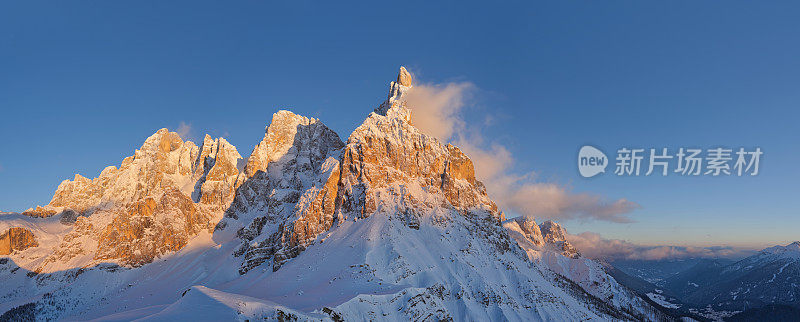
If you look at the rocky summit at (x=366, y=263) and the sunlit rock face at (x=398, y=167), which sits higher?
the sunlit rock face at (x=398, y=167)

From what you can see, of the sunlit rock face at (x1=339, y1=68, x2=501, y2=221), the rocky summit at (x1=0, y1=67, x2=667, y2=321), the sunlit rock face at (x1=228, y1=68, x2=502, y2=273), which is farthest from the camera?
the sunlit rock face at (x1=339, y1=68, x2=501, y2=221)

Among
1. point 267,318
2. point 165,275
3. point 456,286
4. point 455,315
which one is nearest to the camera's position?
point 267,318

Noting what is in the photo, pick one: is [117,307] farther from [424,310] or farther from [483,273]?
[483,273]

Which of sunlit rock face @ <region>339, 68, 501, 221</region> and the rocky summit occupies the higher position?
sunlit rock face @ <region>339, 68, 501, 221</region>

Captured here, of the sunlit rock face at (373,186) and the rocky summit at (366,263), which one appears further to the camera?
the sunlit rock face at (373,186)

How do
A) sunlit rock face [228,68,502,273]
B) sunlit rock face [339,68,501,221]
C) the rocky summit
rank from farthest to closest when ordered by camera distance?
sunlit rock face [339,68,501,221] < sunlit rock face [228,68,502,273] < the rocky summit

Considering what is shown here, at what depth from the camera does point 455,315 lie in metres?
110

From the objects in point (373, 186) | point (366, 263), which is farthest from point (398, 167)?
point (366, 263)

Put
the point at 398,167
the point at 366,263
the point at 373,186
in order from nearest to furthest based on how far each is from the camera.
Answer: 1. the point at 366,263
2. the point at 373,186
3. the point at 398,167

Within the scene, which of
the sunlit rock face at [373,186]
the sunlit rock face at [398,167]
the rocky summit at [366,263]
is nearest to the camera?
the rocky summit at [366,263]

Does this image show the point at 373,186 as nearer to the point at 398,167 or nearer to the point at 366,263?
the point at 398,167

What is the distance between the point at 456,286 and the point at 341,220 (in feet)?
177

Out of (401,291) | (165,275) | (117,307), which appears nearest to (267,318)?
(401,291)

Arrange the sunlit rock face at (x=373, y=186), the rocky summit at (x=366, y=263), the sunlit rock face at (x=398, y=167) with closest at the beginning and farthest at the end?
the rocky summit at (x=366, y=263), the sunlit rock face at (x=373, y=186), the sunlit rock face at (x=398, y=167)
